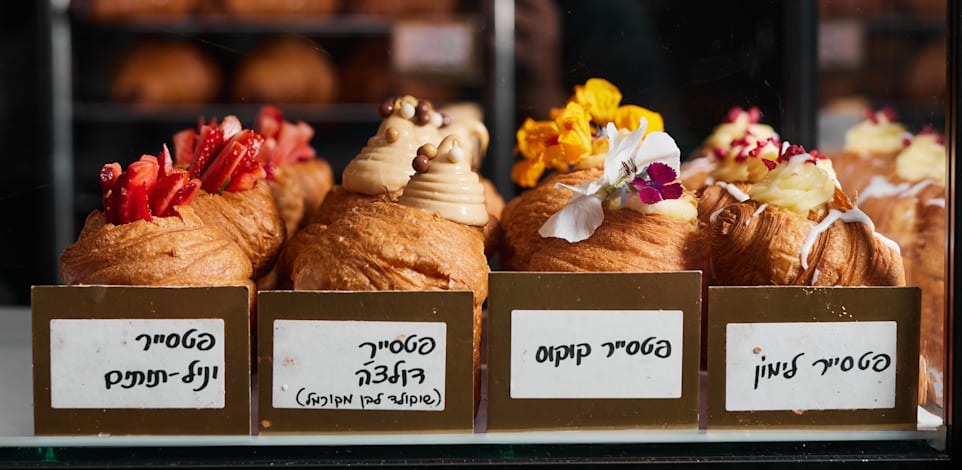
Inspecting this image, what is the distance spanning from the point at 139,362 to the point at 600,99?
72 centimetres

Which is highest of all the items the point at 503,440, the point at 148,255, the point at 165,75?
the point at 165,75

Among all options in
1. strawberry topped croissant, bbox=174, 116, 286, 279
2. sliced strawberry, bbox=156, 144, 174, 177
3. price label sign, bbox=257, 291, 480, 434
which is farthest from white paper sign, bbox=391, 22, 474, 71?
price label sign, bbox=257, 291, 480, 434

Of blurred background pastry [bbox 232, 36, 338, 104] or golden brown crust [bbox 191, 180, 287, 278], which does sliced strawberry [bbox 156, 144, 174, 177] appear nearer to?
golden brown crust [bbox 191, 180, 287, 278]

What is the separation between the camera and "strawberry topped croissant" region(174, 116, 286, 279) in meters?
1.34

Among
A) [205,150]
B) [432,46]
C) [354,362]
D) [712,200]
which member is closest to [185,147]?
[205,150]

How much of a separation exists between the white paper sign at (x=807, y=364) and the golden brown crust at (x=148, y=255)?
648 millimetres

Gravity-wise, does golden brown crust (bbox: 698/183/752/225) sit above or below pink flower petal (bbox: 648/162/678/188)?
below

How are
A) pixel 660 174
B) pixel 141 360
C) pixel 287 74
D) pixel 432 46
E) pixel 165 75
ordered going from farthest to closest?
pixel 165 75, pixel 432 46, pixel 287 74, pixel 660 174, pixel 141 360

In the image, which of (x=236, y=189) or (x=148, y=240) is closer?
(x=148, y=240)

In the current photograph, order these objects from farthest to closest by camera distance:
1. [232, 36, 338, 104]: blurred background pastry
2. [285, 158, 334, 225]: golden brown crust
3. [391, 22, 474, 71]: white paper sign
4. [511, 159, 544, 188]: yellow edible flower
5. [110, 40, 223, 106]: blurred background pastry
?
[391, 22, 474, 71]: white paper sign → [110, 40, 223, 106]: blurred background pastry → [232, 36, 338, 104]: blurred background pastry → [285, 158, 334, 225]: golden brown crust → [511, 159, 544, 188]: yellow edible flower

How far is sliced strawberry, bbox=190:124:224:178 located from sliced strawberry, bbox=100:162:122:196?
15cm

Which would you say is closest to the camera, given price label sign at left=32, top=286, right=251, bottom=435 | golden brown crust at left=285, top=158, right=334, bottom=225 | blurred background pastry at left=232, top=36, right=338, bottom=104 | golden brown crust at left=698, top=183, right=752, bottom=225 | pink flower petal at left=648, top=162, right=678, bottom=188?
price label sign at left=32, top=286, right=251, bottom=435

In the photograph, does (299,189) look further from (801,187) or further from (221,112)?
(801,187)

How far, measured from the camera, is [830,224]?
46.5 inches
